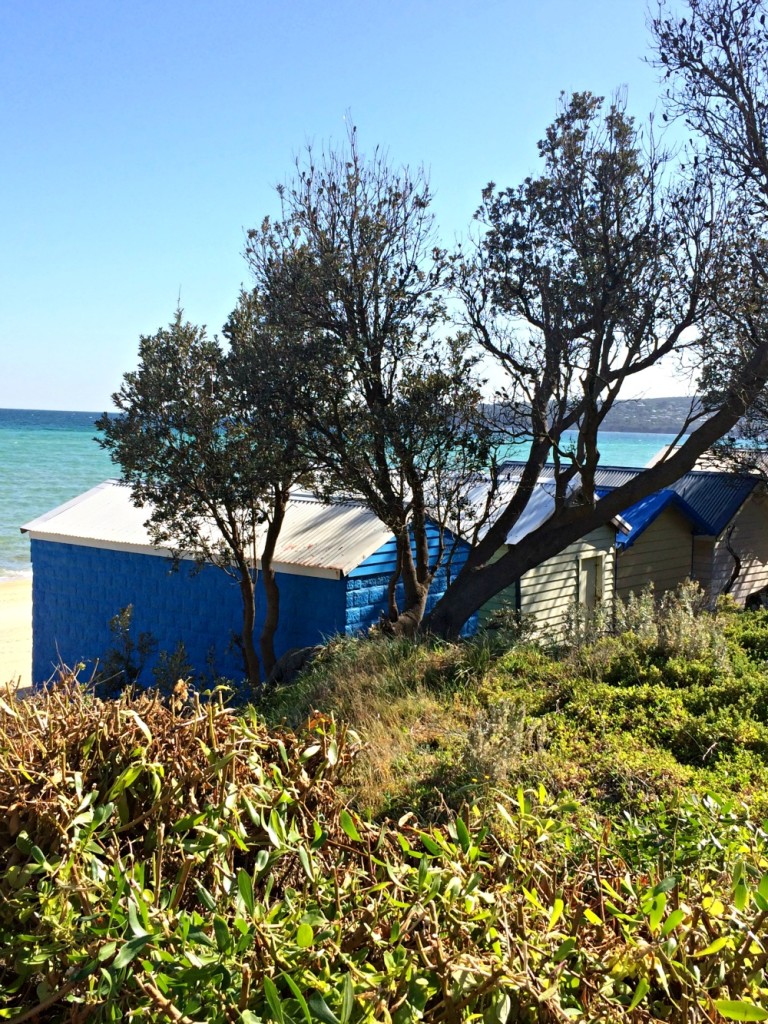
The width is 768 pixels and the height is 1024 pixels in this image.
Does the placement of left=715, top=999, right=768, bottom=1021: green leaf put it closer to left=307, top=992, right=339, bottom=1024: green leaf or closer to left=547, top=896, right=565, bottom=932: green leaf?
left=547, top=896, right=565, bottom=932: green leaf

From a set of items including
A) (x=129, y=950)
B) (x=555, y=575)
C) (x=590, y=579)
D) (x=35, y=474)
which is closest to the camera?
(x=129, y=950)

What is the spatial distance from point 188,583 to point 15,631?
1274 centimetres

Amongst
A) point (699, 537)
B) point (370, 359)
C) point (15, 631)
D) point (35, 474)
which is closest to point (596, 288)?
point (370, 359)

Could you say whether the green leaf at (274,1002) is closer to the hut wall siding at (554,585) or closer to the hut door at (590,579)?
the hut wall siding at (554,585)

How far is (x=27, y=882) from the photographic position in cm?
197

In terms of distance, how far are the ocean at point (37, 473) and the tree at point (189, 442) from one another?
2051cm

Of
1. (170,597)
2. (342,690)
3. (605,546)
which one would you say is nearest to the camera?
(342,690)

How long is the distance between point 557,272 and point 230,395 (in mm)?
4325

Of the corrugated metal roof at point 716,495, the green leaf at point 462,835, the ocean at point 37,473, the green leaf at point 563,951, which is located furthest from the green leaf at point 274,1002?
the ocean at point 37,473

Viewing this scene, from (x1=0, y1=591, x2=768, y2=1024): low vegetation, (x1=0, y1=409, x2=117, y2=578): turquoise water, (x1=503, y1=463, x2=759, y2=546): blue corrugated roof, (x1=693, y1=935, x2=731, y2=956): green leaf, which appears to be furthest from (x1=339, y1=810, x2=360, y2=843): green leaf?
(x1=0, y1=409, x2=117, y2=578): turquoise water

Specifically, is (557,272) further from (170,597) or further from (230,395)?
(170,597)

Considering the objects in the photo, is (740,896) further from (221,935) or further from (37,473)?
(37,473)

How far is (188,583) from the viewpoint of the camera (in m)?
14.8

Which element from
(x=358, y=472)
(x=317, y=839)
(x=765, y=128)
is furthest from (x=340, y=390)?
(x=317, y=839)
